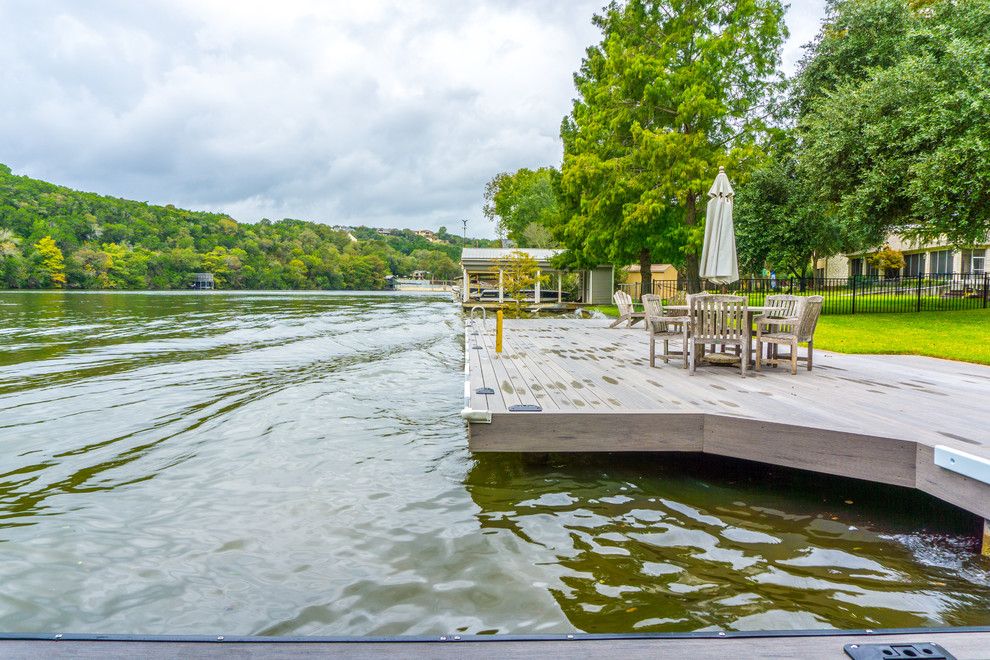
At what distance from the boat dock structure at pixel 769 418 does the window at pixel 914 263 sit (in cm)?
3501

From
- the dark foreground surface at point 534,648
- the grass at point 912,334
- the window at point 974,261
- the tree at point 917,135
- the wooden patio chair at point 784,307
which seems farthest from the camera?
the window at point 974,261

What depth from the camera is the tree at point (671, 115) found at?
17.7 meters

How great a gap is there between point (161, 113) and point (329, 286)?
4472 centimetres

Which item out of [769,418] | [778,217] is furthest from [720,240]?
[778,217]

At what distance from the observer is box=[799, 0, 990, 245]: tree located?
12344mm

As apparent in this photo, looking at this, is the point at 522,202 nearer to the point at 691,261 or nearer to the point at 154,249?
the point at 691,261

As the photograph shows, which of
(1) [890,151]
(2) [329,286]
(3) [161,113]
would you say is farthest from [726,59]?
(2) [329,286]

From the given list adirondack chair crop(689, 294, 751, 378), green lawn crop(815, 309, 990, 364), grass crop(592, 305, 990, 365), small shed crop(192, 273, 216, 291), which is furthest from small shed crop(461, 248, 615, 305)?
small shed crop(192, 273, 216, 291)

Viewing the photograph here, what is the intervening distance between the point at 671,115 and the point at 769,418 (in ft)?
57.8

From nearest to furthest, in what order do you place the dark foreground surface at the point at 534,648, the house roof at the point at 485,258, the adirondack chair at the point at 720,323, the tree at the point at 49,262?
the dark foreground surface at the point at 534,648, the adirondack chair at the point at 720,323, the house roof at the point at 485,258, the tree at the point at 49,262

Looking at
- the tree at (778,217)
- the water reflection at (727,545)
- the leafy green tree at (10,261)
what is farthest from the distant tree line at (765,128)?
the leafy green tree at (10,261)

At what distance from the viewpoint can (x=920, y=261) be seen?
115ft

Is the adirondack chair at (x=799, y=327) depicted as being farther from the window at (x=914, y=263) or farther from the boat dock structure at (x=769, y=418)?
the window at (x=914, y=263)

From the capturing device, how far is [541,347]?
31.8 ft
